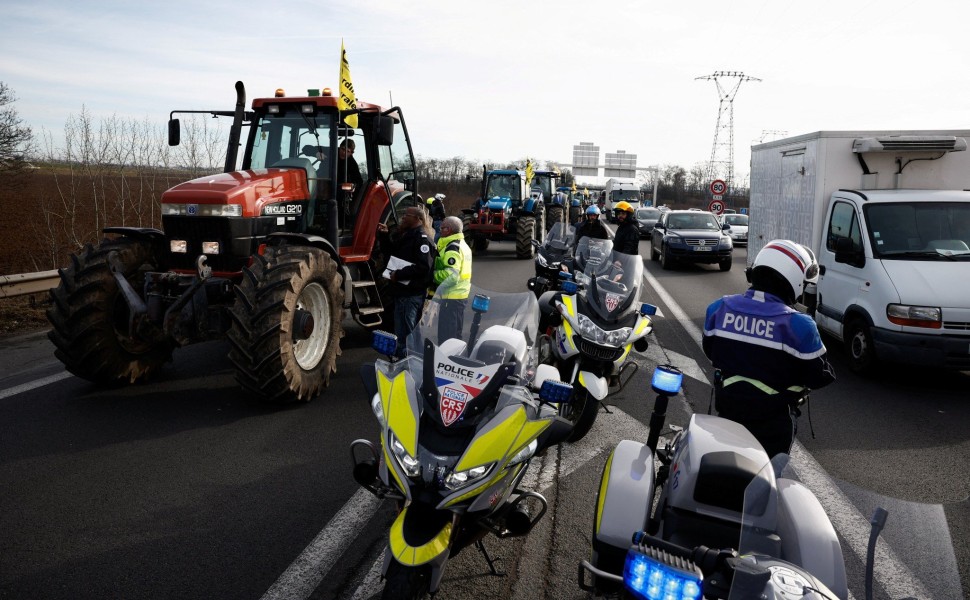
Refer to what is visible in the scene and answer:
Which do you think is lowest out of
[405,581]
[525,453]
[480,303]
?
[405,581]

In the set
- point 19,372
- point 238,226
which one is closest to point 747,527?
point 238,226

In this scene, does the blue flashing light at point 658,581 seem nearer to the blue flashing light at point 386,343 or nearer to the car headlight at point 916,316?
the blue flashing light at point 386,343

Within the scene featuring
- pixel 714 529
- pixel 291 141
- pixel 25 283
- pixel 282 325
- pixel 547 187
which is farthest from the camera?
pixel 547 187

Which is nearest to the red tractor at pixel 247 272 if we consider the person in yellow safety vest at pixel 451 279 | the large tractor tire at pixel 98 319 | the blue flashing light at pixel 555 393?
the large tractor tire at pixel 98 319

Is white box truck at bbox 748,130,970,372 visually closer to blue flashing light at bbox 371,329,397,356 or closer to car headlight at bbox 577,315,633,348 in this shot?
car headlight at bbox 577,315,633,348

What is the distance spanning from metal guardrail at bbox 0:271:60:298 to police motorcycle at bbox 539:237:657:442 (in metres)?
7.79

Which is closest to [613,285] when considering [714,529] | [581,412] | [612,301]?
[612,301]

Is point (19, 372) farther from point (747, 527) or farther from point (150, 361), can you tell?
point (747, 527)

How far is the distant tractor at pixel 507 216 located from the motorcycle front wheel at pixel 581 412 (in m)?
15.7

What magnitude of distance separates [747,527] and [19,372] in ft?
26.2

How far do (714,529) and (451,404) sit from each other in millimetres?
1348

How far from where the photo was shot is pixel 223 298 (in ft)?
22.4

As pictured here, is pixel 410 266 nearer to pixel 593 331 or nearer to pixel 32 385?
pixel 593 331

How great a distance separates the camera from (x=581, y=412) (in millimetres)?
5895
